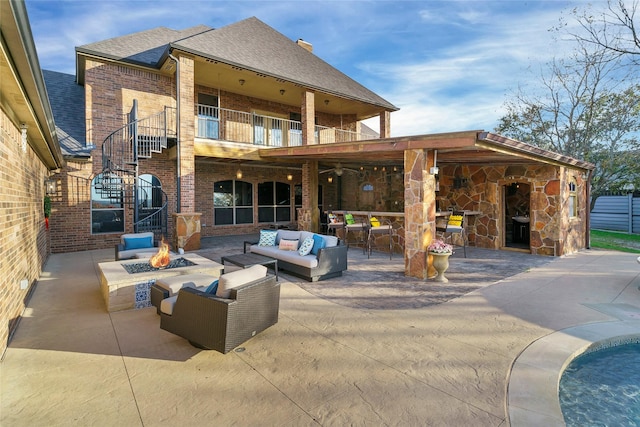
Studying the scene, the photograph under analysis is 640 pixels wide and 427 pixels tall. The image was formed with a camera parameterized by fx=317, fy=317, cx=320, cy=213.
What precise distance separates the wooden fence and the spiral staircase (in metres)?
21.8

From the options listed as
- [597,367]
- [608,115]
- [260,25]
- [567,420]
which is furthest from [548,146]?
[567,420]

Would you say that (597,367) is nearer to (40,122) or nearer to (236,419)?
(236,419)

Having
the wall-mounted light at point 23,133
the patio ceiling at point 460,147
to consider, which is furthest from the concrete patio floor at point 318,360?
the patio ceiling at point 460,147

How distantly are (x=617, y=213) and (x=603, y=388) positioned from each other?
1940 cm

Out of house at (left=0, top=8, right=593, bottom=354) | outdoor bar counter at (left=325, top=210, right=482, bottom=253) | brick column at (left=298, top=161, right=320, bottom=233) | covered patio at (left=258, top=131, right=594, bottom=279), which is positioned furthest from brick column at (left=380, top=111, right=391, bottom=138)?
outdoor bar counter at (left=325, top=210, right=482, bottom=253)

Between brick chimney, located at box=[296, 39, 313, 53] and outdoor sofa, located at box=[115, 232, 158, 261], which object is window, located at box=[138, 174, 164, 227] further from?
brick chimney, located at box=[296, 39, 313, 53]

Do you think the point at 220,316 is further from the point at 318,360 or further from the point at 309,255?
the point at 309,255

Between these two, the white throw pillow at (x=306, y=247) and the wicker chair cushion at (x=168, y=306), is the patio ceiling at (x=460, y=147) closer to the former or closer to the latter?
the white throw pillow at (x=306, y=247)

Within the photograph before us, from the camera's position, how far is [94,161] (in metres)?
9.89

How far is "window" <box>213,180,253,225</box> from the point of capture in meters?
13.7

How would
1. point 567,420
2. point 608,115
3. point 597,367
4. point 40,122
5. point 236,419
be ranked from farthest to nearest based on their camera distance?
point 608,115 → point 40,122 → point 597,367 → point 567,420 → point 236,419

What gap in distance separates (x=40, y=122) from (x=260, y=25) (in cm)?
1200

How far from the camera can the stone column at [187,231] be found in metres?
9.54

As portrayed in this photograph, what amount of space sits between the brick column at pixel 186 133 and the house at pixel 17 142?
3928 millimetres
